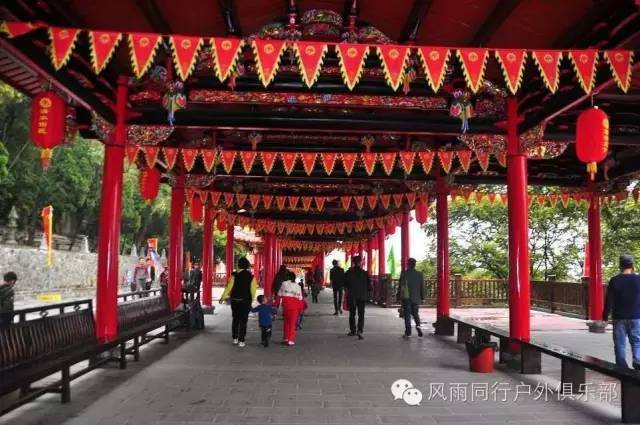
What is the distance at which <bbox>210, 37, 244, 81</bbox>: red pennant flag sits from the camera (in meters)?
6.08

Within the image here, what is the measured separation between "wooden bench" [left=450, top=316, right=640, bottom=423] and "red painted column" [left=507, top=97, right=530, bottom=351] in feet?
1.10

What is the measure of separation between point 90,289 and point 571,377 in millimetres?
29318

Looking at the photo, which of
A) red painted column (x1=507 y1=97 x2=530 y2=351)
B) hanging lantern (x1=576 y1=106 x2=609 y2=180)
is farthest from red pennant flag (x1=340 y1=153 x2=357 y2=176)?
hanging lantern (x1=576 y1=106 x2=609 y2=180)

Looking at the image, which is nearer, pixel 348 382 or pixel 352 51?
pixel 352 51

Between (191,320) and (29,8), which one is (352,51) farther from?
(191,320)

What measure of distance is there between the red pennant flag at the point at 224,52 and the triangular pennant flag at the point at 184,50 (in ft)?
0.67

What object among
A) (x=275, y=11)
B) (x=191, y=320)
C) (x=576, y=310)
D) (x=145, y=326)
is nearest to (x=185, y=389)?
(x=145, y=326)

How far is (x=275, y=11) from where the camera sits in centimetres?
745

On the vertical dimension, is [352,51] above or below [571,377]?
above

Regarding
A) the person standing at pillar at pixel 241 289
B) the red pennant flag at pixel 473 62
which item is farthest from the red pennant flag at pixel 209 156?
the red pennant flag at pixel 473 62

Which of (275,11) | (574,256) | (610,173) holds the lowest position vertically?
(574,256)

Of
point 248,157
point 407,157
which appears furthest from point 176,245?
point 407,157

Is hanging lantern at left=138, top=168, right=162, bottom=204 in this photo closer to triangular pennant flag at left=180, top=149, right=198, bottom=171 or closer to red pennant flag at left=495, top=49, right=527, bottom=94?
triangular pennant flag at left=180, top=149, right=198, bottom=171

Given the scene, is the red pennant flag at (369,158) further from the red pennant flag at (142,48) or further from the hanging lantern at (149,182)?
the red pennant flag at (142,48)
